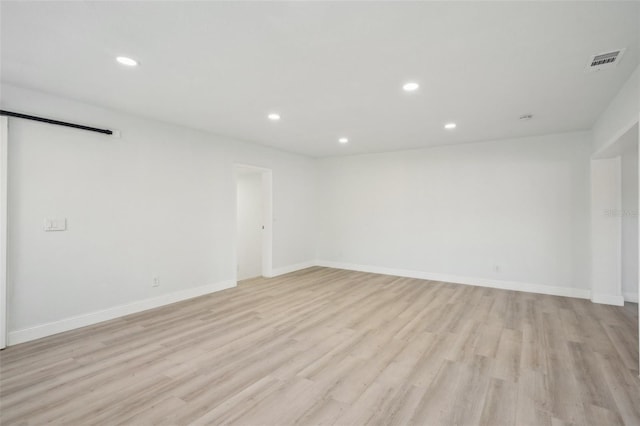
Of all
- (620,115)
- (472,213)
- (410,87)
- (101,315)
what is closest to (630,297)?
(472,213)

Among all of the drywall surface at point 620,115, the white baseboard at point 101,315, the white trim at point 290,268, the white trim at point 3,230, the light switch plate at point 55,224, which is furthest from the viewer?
the white trim at point 290,268

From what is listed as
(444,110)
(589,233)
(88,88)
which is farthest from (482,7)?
(589,233)

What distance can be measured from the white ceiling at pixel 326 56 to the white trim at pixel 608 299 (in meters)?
2.61

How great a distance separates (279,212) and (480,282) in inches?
161

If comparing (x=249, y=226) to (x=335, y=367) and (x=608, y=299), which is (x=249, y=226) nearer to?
(x=335, y=367)

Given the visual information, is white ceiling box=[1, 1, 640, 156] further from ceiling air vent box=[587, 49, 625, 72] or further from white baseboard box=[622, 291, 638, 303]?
white baseboard box=[622, 291, 638, 303]

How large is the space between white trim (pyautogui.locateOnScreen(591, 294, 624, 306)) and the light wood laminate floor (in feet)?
0.69

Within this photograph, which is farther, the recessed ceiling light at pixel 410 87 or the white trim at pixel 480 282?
the white trim at pixel 480 282

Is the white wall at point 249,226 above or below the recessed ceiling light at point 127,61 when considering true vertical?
below

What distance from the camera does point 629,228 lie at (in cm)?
452

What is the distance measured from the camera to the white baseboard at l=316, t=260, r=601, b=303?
4781 mm

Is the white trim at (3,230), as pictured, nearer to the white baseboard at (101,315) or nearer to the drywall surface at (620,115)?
the white baseboard at (101,315)

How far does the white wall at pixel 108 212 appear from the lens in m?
3.10

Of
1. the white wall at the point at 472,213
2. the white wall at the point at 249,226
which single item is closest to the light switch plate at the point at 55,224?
the white wall at the point at 249,226
